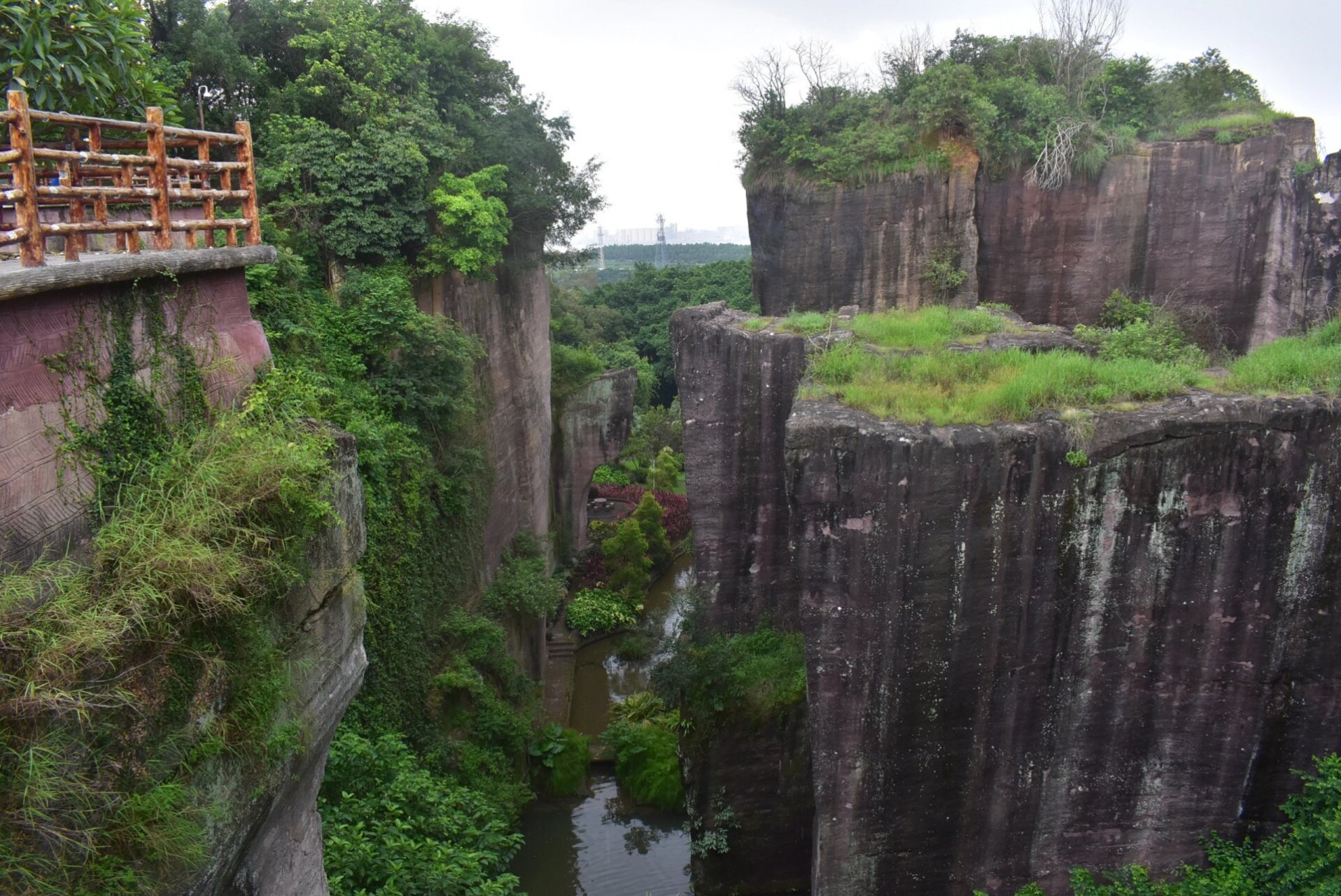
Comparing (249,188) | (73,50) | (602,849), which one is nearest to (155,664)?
(249,188)

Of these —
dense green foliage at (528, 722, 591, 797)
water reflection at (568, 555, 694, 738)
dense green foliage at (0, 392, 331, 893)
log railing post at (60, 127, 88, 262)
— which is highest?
log railing post at (60, 127, 88, 262)

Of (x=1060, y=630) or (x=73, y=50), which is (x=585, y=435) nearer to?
(x=1060, y=630)

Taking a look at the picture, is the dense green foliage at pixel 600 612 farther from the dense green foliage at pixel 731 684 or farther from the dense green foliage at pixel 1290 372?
the dense green foliage at pixel 1290 372

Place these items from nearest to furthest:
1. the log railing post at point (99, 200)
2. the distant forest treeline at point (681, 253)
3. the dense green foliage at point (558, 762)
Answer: the log railing post at point (99, 200) → the dense green foliage at point (558, 762) → the distant forest treeline at point (681, 253)

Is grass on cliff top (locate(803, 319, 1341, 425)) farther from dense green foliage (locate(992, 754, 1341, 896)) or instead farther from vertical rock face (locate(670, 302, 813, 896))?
dense green foliage (locate(992, 754, 1341, 896))

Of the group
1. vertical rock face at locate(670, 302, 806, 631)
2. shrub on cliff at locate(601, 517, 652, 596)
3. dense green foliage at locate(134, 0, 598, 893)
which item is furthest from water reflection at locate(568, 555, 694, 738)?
vertical rock face at locate(670, 302, 806, 631)

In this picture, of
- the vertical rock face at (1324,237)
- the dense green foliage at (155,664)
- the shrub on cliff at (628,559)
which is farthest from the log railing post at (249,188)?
the shrub on cliff at (628,559)

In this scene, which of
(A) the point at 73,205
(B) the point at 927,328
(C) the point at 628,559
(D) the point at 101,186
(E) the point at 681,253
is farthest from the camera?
(E) the point at 681,253

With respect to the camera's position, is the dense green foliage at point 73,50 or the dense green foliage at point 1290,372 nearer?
the dense green foliage at point 73,50
